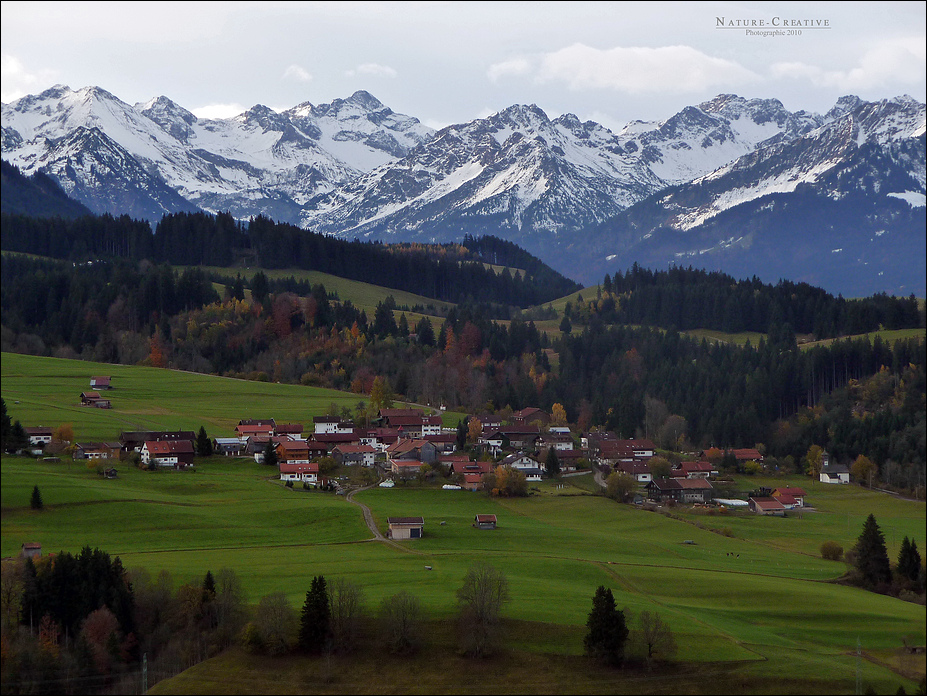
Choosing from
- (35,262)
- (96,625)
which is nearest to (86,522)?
(96,625)

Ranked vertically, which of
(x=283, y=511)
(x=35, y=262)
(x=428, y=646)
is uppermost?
(x=35, y=262)

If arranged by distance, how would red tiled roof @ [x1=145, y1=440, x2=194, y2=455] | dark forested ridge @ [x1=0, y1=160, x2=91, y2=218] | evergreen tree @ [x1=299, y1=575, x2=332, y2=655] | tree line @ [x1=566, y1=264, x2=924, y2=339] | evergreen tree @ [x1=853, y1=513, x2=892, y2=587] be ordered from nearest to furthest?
A: evergreen tree @ [x1=853, y1=513, x2=892, y2=587] < evergreen tree @ [x1=299, y1=575, x2=332, y2=655] < dark forested ridge @ [x1=0, y1=160, x2=91, y2=218] < red tiled roof @ [x1=145, y1=440, x2=194, y2=455] < tree line @ [x1=566, y1=264, x2=924, y2=339]

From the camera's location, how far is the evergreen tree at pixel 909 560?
17.0 m

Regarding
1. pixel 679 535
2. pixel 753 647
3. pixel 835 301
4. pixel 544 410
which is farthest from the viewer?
pixel 835 301

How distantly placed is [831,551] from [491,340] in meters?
85.8

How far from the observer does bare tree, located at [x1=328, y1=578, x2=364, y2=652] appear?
33.1 metres

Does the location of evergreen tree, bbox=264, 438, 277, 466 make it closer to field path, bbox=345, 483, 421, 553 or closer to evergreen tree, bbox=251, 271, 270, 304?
field path, bbox=345, 483, 421, 553

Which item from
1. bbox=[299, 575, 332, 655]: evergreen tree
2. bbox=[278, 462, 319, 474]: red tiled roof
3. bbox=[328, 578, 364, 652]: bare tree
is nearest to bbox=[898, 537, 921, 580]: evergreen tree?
bbox=[328, 578, 364, 652]: bare tree

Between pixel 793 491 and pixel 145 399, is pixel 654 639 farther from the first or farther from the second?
pixel 145 399

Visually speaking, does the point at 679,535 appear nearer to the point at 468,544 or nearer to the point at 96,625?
the point at 468,544

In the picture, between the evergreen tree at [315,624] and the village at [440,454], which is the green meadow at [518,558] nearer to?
the evergreen tree at [315,624]

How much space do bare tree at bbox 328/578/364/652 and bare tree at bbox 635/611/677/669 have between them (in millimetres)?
9619

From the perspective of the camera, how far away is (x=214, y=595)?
3438cm

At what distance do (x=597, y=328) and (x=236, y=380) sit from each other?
6129 centimetres
